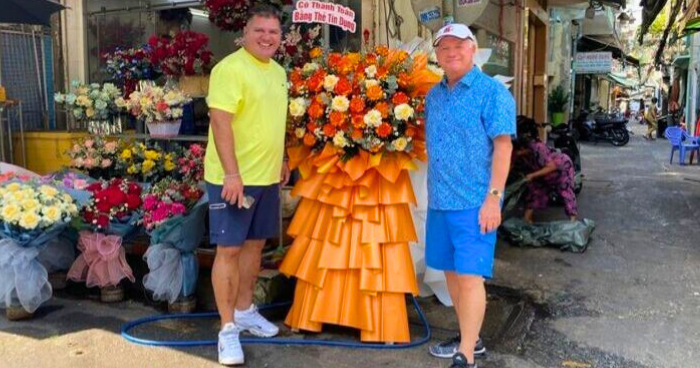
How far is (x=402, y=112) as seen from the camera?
344 centimetres

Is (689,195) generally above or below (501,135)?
below

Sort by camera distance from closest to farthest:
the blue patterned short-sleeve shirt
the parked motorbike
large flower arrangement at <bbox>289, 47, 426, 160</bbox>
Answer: the blue patterned short-sleeve shirt < large flower arrangement at <bbox>289, 47, 426, 160</bbox> < the parked motorbike

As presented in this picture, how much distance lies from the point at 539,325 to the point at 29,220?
129 inches

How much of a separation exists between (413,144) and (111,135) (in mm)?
3062

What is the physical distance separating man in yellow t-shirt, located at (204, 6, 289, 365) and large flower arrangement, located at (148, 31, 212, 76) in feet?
5.62

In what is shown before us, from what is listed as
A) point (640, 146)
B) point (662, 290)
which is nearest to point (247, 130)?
point (662, 290)

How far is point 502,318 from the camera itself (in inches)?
165

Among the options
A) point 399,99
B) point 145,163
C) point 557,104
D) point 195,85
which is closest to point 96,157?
point 145,163

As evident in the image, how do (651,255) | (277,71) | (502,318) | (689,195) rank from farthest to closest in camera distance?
(689,195), (651,255), (502,318), (277,71)

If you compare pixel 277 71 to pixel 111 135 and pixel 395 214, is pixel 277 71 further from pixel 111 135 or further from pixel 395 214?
pixel 111 135

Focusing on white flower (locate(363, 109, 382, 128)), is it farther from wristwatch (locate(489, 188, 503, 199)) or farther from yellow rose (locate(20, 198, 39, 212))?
yellow rose (locate(20, 198, 39, 212))

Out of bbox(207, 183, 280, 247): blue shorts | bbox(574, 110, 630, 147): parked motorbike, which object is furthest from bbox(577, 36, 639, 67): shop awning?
bbox(207, 183, 280, 247): blue shorts

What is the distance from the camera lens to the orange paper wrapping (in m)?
3.63

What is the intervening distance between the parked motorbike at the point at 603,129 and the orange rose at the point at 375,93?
17.8 m
